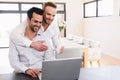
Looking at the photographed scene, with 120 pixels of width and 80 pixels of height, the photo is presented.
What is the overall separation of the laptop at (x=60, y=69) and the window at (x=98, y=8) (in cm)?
525

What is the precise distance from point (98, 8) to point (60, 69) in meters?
6.12

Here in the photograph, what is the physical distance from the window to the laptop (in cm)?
525

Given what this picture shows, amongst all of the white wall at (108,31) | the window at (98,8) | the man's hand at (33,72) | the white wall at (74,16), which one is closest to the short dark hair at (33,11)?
the man's hand at (33,72)

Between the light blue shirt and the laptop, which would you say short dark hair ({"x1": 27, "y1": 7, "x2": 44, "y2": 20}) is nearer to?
the light blue shirt

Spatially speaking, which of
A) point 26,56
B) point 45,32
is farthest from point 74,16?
point 26,56

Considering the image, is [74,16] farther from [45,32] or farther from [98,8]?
[45,32]

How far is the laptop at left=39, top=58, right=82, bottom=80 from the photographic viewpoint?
1.34 meters

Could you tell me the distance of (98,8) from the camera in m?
7.16

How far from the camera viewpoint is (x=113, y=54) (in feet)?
19.8

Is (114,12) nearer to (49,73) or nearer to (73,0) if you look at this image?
(73,0)

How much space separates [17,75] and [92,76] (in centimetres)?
66

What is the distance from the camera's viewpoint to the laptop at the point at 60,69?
1.34m

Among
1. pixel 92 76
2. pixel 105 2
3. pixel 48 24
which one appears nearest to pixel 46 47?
pixel 48 24

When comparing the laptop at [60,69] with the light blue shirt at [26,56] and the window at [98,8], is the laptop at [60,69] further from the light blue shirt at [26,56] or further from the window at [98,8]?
the window at [98,8]
